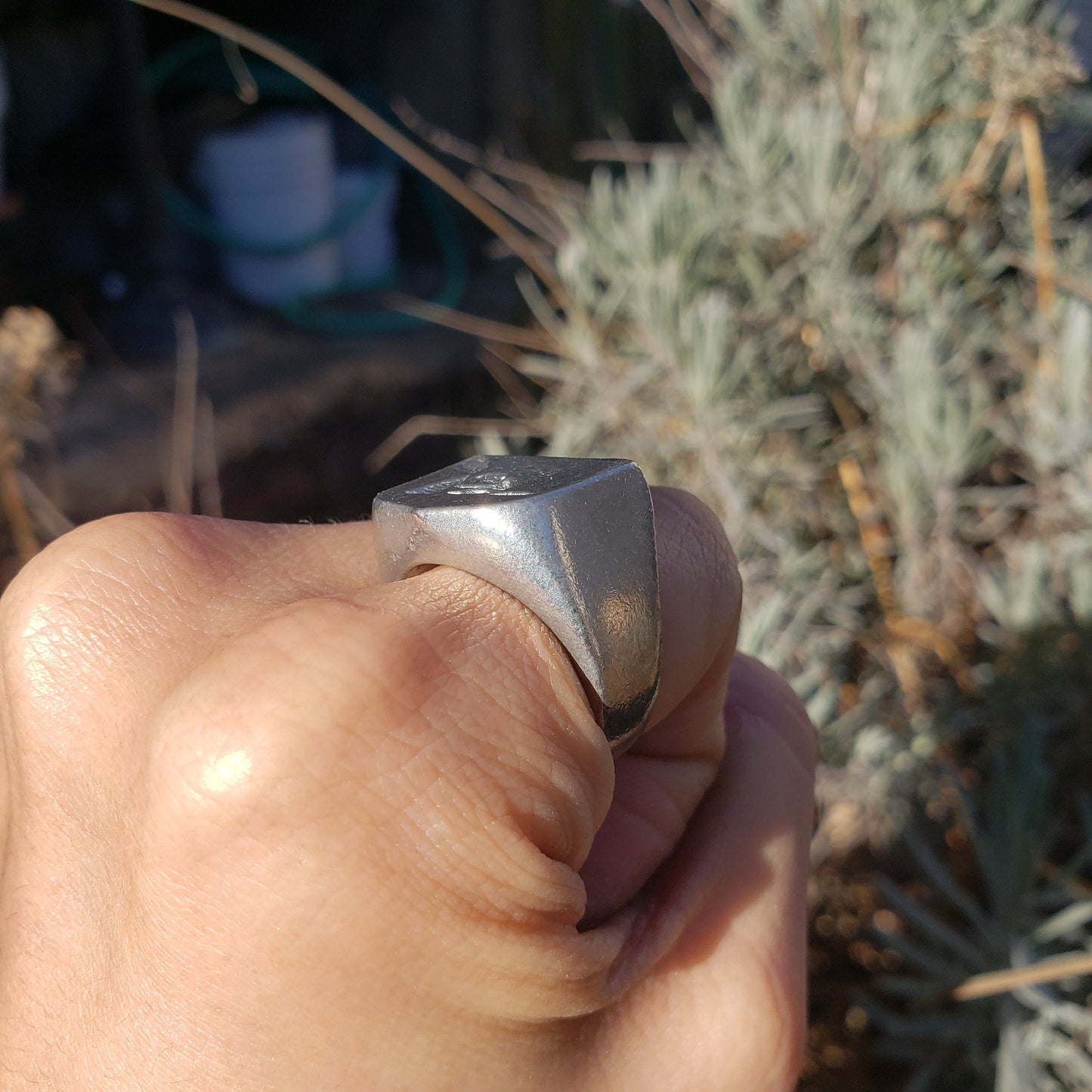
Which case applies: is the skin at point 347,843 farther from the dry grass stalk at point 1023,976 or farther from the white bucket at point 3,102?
the white bucket at point 3,102

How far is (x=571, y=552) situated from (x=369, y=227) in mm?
4132

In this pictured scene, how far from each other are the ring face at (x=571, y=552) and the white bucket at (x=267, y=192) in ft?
11.6

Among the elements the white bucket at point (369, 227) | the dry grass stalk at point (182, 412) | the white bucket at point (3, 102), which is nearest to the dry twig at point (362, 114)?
the dry grass stalk at point (182, 412)

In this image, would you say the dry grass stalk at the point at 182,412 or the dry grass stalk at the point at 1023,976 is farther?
the dry grass stalk at the point at 182,412

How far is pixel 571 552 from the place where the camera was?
0.38 m

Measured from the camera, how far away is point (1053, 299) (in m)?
1.26

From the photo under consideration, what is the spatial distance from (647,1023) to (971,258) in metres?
1.22

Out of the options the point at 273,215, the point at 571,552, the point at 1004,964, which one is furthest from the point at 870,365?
the point at 273,215

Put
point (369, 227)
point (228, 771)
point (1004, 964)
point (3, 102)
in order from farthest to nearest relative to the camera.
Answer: point (369, 227)
point (3, 102)
point (1004, 964)
point (228, 771)

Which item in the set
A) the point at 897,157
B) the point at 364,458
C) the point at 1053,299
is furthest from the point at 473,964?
the point at 364,458

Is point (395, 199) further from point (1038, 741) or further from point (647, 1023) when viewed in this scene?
point (647, 1023)

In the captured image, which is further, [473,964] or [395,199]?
[395,199]

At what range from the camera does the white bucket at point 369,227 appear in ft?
13.5

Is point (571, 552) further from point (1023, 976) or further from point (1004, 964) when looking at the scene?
point (1004, 964)
